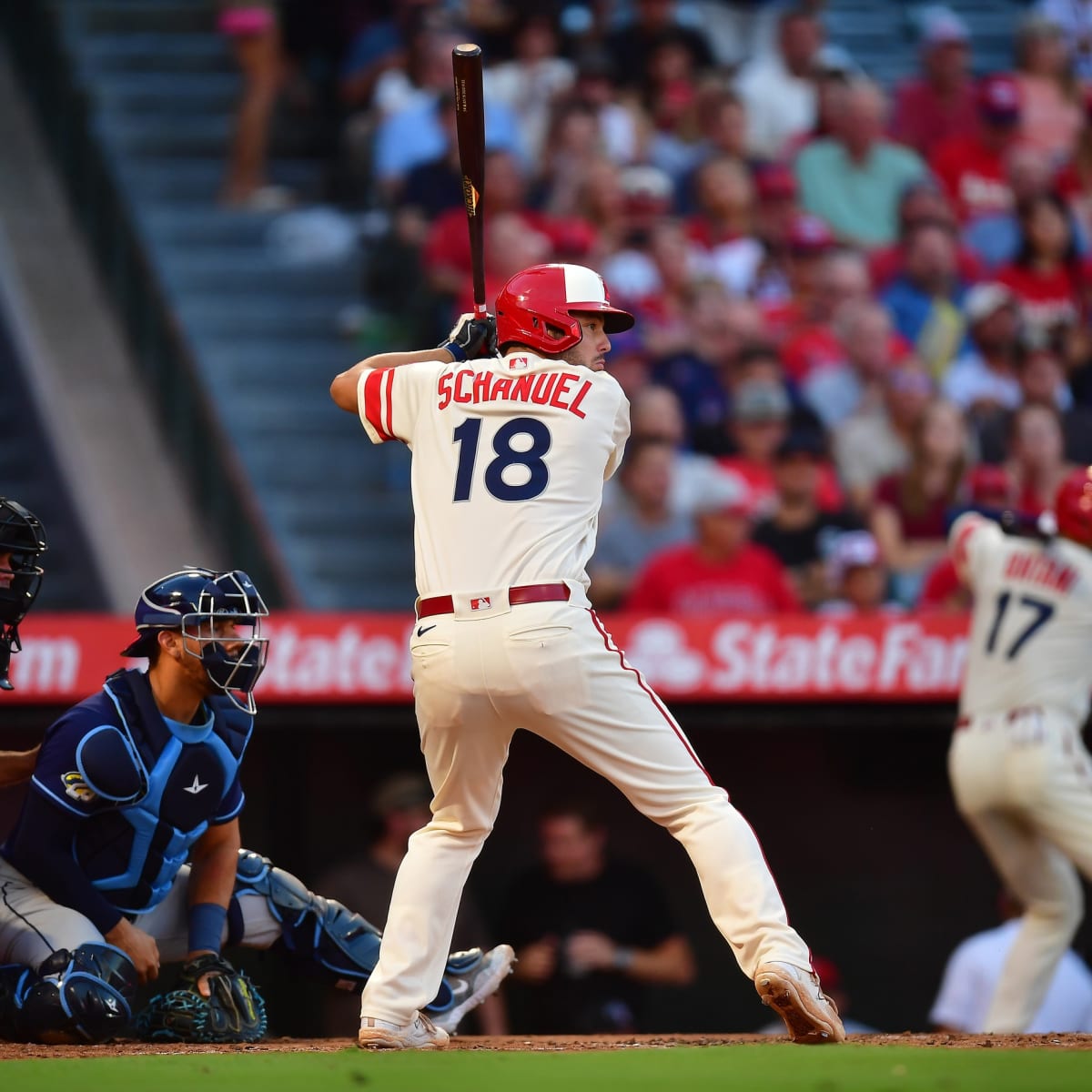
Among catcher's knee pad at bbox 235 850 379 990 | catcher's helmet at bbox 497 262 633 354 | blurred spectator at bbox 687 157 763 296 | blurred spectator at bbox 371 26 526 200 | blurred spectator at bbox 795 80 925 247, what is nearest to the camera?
catcher's helmet at bbox 497 262 633 354

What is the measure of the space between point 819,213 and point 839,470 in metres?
1.96

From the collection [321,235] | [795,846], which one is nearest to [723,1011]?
[795,846]

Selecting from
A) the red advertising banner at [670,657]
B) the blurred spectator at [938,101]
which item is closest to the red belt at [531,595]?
the red advertising banner at [670,657]

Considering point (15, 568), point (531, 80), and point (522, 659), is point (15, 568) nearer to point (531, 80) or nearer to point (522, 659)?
point (522, 659)

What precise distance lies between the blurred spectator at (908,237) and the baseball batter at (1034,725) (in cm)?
319

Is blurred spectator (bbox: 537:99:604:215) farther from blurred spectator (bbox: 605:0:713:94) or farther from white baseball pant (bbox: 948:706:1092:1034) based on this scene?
white baseball pant (bbox: 948:706:1092:1034)

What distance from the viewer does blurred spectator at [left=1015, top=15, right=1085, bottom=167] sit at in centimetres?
1084

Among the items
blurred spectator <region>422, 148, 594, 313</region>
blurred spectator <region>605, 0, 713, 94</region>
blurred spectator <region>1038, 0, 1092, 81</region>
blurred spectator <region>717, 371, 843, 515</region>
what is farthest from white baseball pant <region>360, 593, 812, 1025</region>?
blurred spectator <region>1038, 0, 1092, 81</region>

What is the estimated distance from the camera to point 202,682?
4.78m

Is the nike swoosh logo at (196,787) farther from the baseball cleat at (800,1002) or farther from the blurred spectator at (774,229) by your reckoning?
the blurred spectator at (774,229)

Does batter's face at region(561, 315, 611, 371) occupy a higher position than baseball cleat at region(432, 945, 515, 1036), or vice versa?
batter's face at region(561, 315, 611, 371)

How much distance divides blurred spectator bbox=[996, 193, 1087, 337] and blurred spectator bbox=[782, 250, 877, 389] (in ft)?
2.89

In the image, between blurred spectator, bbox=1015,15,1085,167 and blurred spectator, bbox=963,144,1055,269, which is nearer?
blurred spectator, bbox=963,144,1055,269

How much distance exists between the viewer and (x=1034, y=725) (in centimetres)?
666
